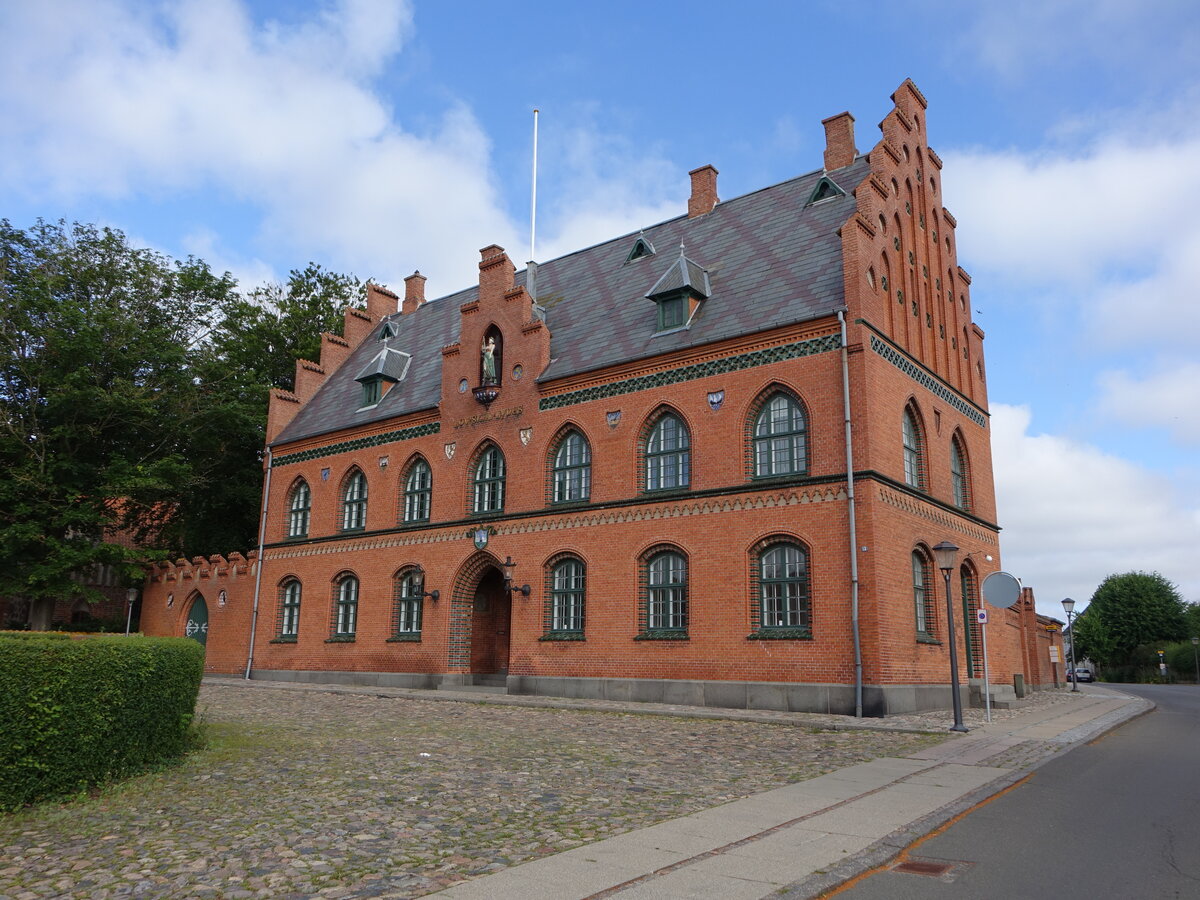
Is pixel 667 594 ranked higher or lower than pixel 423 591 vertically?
lower

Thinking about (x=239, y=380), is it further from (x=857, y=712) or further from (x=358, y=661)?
(x=857, y=712)

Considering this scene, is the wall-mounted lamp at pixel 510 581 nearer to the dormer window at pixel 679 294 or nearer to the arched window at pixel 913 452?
the dormer window at pixel 679 294

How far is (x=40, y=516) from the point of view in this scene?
3073 centimetres

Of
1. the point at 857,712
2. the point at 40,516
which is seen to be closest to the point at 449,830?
the point at 857,712

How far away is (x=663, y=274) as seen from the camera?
2639 centimetres

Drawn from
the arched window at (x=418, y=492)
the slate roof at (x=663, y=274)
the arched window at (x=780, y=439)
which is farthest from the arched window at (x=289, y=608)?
the arched window at (x=780, y=439)

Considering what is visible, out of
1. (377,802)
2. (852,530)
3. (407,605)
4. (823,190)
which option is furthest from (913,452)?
(377,802)

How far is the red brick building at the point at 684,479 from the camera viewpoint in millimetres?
19844

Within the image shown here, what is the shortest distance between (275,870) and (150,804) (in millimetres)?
2953

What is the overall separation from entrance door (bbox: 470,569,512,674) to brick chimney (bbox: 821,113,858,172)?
15644mm

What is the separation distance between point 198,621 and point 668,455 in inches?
849

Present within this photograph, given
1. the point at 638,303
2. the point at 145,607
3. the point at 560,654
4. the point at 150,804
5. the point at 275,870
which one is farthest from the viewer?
the point at 145,607

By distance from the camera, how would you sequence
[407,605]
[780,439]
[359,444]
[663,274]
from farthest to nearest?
[359,444] → [407,605] → [663,274] → [780,439]

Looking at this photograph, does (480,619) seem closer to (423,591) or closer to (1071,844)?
(423,591)
